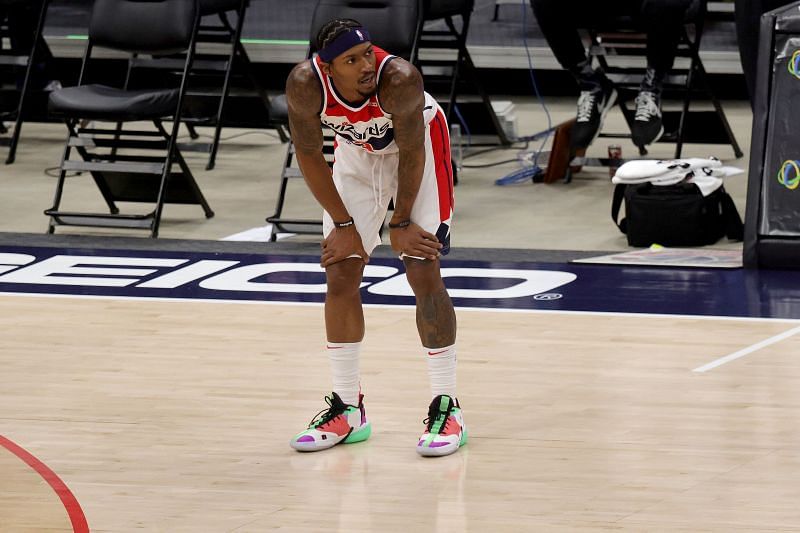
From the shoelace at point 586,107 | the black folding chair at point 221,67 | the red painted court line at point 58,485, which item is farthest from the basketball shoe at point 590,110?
the red painted court line at point 58,485

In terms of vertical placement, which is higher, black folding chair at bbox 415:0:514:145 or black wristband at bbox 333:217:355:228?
black wristband at bbox 333:217:355:228

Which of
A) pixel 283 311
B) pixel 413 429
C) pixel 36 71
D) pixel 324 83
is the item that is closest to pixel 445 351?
pixel 413 429

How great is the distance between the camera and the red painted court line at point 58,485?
364 cm

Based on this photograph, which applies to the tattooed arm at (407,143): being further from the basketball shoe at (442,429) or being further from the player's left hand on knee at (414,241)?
the basketball shoe at (442,429)

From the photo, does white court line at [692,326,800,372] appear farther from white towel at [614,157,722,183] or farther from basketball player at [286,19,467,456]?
white towel at [614,157,722,183]

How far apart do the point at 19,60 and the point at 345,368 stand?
6.12m

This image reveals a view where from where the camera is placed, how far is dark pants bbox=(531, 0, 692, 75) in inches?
318

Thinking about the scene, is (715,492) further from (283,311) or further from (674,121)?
(674,121)

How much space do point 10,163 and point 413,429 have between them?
18.2ft

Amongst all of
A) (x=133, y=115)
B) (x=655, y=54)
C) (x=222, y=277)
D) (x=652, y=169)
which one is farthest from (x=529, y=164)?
(x=222, y=277)

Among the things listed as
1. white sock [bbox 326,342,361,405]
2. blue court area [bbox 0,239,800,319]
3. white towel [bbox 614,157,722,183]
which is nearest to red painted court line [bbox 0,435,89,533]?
white sock [bbox 326,342,361,405]

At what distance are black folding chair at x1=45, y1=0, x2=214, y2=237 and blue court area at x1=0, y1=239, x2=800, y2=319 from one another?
42 cm

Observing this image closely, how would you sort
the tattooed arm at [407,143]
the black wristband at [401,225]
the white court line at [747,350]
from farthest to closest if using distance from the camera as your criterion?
the white court line at [747,350], the black wristband at [401,225], the tattooed arm at [407,143]

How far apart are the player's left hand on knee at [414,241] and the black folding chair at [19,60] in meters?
5.62
